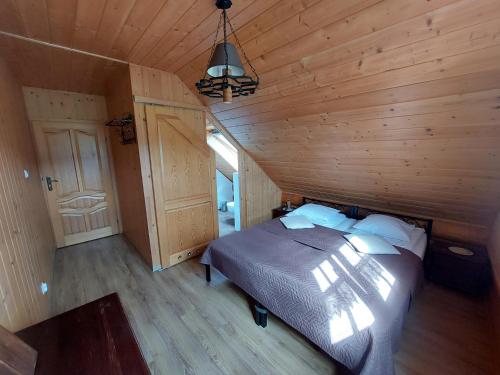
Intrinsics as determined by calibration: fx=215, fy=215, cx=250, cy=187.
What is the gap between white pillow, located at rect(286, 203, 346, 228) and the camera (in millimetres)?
2785

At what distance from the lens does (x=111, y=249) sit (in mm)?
3316

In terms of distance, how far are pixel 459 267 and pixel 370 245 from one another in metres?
1.00

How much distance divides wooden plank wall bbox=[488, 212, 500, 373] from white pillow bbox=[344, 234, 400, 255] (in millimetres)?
681

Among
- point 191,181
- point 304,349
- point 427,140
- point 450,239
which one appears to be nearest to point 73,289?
point 191,181

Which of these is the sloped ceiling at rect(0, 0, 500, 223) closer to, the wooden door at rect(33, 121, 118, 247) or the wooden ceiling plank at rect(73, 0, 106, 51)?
the wooden ceiling plank at rect(73, 0, 106, 51)

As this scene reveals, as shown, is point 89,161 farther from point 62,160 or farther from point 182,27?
point 182,27

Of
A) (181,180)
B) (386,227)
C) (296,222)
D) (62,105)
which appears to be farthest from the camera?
(62,105)

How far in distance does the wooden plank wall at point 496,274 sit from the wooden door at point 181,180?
9.50 ft

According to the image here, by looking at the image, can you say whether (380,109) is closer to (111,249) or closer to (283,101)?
(283,101)

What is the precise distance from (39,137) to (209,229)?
2.77m

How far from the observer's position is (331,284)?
1.54 metres

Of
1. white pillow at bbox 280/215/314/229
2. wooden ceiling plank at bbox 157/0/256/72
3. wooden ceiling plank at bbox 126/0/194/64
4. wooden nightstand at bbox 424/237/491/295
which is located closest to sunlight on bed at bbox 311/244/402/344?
white pillow at bbox 280/215/314/229

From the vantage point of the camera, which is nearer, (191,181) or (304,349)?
(304,349)

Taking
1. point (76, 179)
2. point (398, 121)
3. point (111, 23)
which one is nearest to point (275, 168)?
point (398, 121)
